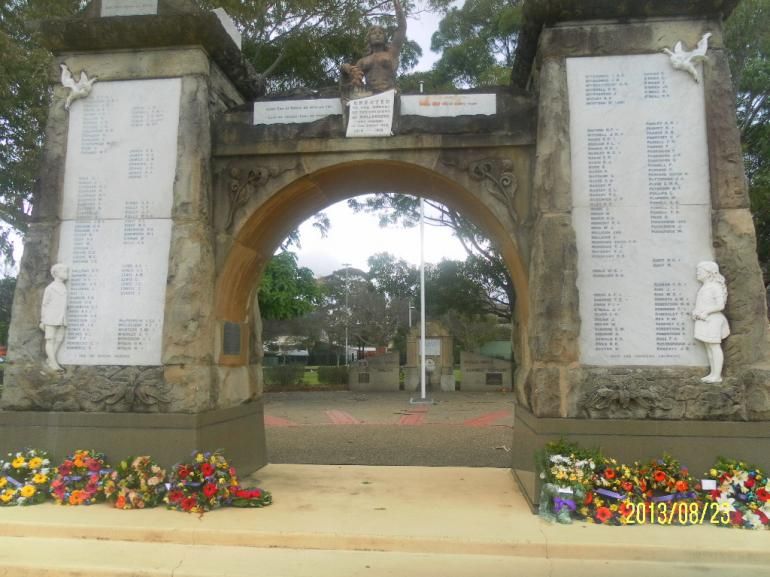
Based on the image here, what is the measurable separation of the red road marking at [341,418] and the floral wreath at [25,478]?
7877 millimetres

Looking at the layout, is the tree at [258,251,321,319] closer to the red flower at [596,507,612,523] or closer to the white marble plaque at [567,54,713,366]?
the white marble plaque at [567,54,713,366]

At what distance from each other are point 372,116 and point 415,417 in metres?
9.53

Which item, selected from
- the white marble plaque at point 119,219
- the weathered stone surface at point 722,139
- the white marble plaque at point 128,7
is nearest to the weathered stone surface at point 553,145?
the weathered stone surface at point 722,139

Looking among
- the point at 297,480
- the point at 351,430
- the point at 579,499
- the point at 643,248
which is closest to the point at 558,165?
the point at 643,248

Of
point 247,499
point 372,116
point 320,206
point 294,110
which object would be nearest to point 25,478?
point 247,499

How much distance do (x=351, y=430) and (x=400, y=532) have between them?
7226 mm

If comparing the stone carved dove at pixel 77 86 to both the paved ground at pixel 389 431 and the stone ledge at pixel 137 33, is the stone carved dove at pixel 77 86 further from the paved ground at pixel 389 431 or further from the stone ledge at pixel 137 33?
the paved ground at pixel 389 431

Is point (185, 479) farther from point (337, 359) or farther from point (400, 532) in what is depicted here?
point (337, 359)

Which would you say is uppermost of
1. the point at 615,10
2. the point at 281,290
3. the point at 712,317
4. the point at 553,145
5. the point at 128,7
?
the point at 128,7

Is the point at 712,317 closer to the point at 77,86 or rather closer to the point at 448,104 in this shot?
the point at 448,104

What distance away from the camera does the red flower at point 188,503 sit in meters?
5.12

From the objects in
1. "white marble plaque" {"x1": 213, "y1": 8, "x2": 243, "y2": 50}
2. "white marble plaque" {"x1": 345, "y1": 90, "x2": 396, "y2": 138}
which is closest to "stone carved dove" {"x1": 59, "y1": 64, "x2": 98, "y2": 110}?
"white marble plaque" {"x1": 213, "y1": 8, "x2": 243, "y2": 50}

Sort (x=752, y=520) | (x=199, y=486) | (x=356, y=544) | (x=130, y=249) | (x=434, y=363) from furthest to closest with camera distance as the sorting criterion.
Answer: (x=434, y=363) < (x=130, y=249) < (x=199, y=486) < (x=752, y=520) < (x=356, y=544)

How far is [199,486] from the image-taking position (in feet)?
17.3
